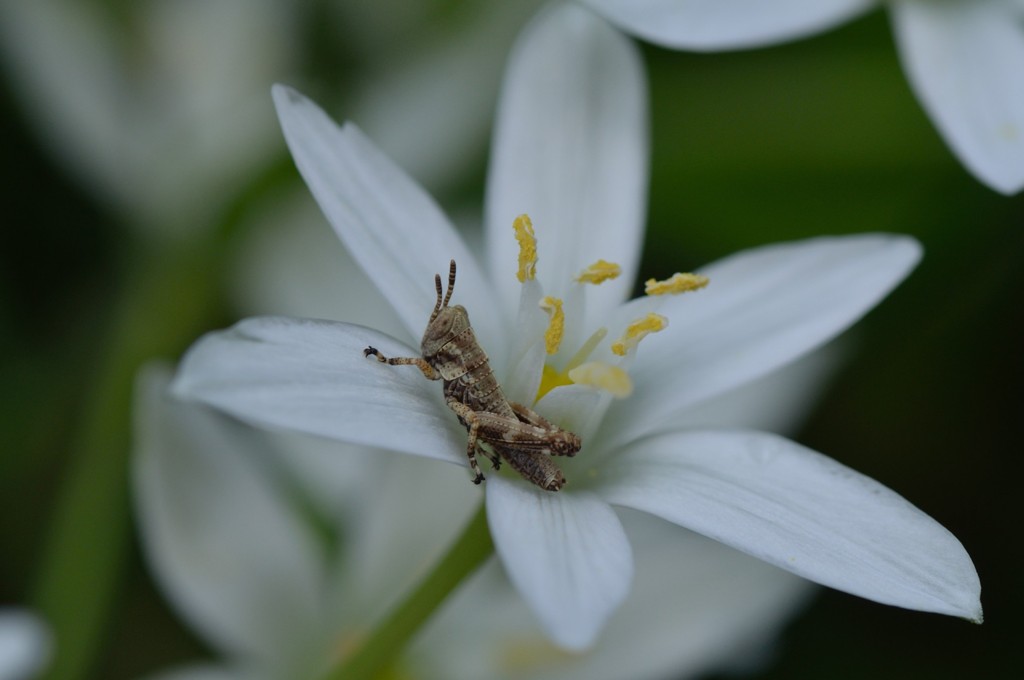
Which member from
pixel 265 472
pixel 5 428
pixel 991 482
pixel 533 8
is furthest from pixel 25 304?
pixel 991 482

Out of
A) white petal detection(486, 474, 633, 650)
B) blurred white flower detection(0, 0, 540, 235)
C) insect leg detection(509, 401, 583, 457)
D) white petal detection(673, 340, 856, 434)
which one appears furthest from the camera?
blurred white flower detection(0, 0, 540, 235)

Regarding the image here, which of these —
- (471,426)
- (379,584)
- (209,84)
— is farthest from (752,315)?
(209,84)

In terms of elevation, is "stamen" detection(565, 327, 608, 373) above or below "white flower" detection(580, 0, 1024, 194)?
below

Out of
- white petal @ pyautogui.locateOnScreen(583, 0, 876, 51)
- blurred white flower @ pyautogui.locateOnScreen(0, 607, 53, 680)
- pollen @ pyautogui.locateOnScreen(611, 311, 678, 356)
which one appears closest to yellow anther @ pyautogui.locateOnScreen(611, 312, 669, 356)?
pollen @ pyautogui.locateOnScreen(611, 311, 678, 356)

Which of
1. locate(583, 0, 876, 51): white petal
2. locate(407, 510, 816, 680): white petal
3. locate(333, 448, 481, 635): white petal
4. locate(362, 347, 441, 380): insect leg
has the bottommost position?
locate(407, 510, 816, 680): white petal

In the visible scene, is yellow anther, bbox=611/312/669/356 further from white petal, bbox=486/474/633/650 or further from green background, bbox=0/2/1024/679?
green background, bbox=0/2/1024/679

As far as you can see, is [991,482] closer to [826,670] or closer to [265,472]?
[826,670]

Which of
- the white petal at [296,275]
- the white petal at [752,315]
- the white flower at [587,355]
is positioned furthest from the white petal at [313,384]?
the white petal at [296,275]

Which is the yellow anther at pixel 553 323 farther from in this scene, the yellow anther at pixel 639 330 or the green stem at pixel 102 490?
the green stem at pixel 102 490
